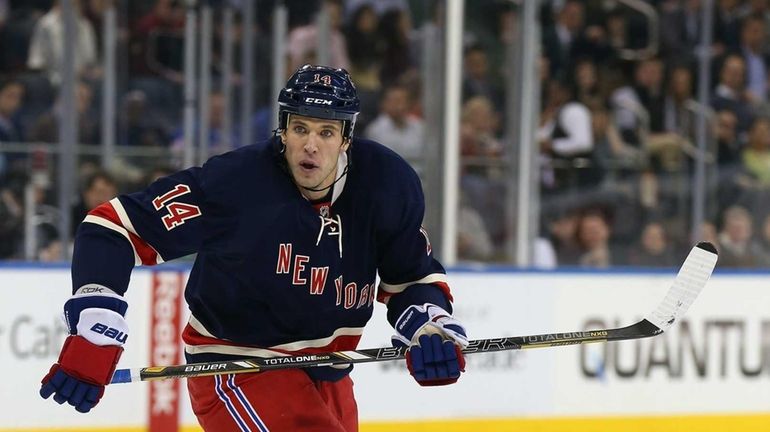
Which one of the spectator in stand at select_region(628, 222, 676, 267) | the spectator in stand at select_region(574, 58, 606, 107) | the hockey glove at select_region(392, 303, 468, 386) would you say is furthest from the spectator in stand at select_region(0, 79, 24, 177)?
the hockey glove at select_region(392, 303, 468, 386)

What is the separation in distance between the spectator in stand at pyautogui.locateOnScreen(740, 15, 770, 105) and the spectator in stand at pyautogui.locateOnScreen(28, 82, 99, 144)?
3.17 meters

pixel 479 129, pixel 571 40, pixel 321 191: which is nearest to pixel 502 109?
pixel 479 129

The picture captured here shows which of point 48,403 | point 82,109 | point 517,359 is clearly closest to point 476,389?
point 517,359

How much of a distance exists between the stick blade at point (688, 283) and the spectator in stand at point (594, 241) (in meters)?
2.84

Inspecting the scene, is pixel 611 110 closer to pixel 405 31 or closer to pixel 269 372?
pixel 405 31

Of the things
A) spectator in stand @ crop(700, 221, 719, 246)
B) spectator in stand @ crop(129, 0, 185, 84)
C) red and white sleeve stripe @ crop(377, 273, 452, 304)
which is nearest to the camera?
red and white sleeve stripe @ crop(377, 273, 452, 304)

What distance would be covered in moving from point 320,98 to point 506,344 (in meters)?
0.70

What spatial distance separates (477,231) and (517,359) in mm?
743

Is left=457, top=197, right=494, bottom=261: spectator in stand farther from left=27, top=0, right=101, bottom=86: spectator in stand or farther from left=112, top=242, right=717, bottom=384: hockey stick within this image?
left=112, top=242, right=717, bottom=384: hockey stick

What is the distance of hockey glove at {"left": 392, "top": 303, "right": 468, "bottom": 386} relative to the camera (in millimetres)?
2967

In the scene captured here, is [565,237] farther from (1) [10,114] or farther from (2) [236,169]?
(2) [236,169]

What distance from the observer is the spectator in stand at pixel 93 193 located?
17.8ft

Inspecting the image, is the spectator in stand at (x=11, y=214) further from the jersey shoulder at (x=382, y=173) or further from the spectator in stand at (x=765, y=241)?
the spectator in stand at (x=765, y=241)

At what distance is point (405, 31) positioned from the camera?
628 cm
